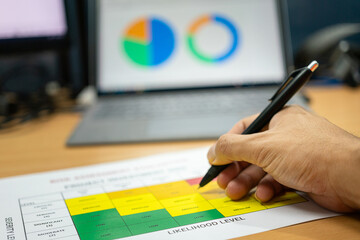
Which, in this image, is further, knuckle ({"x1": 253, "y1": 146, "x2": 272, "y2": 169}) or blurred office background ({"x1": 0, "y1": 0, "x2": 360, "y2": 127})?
blurred office background ({"x1": 0, "y1": 0, "x2": 360, "y2": 127})

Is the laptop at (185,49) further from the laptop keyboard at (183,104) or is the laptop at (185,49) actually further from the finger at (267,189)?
the finger at (267,189)

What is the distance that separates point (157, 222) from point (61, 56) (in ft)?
2.80

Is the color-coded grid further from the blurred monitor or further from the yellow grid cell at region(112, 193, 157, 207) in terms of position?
the blurred monitor

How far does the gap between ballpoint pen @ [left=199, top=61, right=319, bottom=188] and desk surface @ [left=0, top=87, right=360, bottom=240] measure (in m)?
0.12

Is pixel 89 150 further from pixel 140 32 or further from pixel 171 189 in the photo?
pixel 140 32

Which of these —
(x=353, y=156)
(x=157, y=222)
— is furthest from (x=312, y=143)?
(x=157, y=222)

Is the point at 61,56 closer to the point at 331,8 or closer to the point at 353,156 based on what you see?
the point at 331,8

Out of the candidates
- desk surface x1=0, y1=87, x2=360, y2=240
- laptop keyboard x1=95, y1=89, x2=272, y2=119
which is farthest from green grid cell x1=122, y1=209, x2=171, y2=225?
laptop keyboard x1=95, y1=89, x2=272, y2=119

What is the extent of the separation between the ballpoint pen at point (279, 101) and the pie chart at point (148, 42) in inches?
18.9

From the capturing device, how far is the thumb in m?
0.46

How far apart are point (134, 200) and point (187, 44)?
1.79ft

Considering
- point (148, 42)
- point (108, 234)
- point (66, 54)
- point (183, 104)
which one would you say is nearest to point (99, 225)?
point (108, 234)

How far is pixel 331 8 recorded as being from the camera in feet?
4.13

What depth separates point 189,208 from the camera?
1.53 feet
